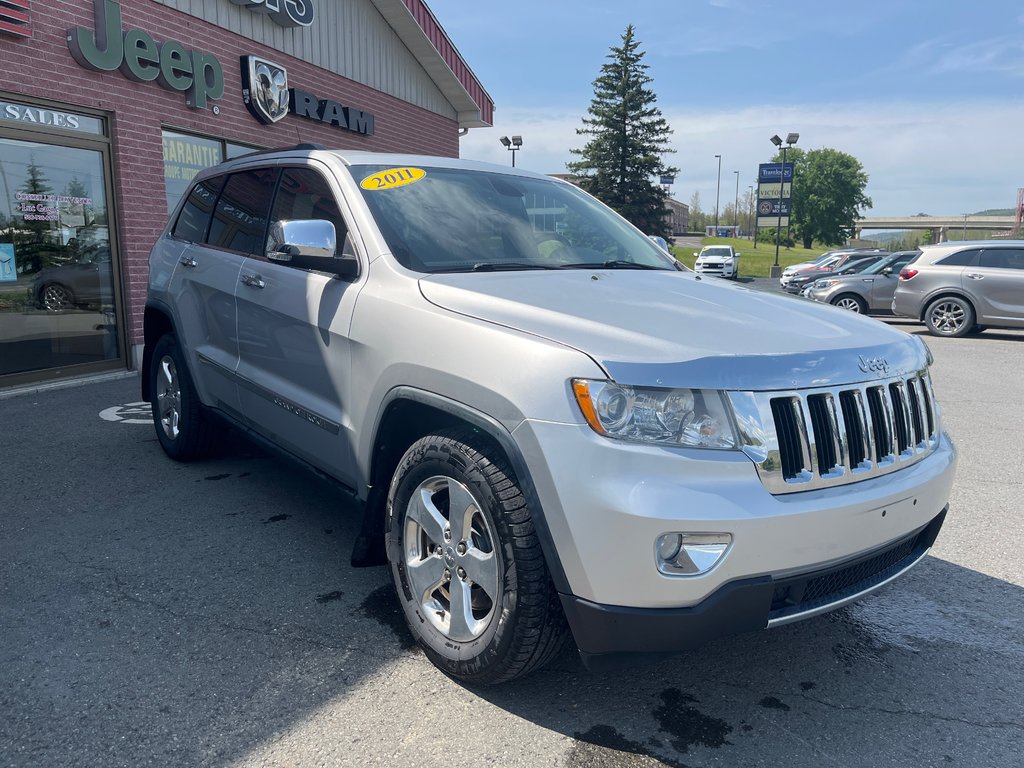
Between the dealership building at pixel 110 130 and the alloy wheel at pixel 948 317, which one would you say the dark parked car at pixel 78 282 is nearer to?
the dealership building at pixel 110 130

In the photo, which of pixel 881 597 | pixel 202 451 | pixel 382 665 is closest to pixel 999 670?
pixel 881 597

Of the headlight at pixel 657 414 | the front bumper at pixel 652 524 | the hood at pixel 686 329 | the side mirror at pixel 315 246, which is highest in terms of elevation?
the side mirror at pixel 315 246

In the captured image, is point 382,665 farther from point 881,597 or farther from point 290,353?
point 881,597

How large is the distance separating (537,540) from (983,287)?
43.9ft

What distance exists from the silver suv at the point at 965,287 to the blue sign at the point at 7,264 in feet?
43.5

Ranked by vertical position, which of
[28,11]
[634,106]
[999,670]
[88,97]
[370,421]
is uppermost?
[634,106]

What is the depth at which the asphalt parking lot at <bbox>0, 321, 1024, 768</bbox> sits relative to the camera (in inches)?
92.1

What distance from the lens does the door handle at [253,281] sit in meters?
3.76

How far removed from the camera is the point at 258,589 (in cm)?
336

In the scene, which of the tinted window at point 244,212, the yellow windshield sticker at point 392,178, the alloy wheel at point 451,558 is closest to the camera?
the alloy wheel at point 451,558

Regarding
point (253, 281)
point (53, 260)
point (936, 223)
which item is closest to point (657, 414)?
point (253, 281)

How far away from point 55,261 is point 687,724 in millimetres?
8314

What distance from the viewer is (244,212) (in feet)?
14.0

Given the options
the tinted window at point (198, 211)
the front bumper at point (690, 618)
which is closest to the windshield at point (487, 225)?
the front bumper at point (690, 618)
